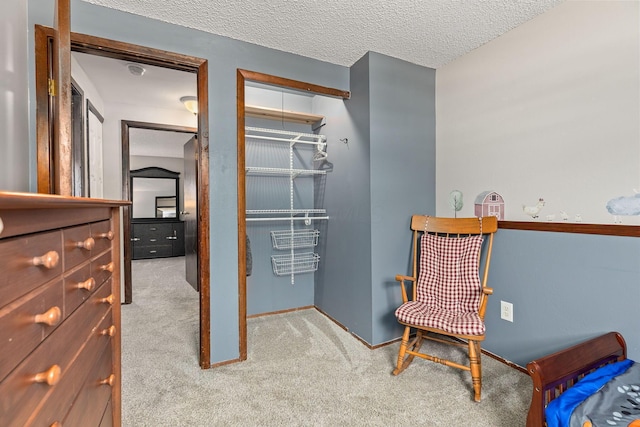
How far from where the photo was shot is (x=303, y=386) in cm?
178

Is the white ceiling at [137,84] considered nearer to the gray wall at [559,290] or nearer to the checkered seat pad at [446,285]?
the checkered seat pad at [446,285]

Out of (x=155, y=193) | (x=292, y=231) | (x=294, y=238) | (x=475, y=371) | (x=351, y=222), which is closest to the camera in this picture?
(x=475, y=371)

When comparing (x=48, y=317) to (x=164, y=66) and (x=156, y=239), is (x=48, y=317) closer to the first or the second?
(x=164, y=66)

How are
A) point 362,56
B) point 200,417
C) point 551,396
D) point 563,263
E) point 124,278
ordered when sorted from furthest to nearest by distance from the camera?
point 124,278 → point 362,56 → point 563,263 → point 200,417 → point 551,396

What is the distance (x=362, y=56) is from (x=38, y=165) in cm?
210

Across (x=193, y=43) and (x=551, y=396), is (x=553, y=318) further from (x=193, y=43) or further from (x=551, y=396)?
(x=193, y=43)

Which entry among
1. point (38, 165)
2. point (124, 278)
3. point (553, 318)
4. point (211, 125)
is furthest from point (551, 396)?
point (124, 278)

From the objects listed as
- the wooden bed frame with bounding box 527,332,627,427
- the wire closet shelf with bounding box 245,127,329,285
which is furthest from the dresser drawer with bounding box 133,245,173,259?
the wooden bed frame with bounding box 527,332,627,427

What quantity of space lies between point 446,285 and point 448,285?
0.01 metres

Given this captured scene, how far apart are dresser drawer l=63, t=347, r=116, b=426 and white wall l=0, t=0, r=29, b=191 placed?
93cm

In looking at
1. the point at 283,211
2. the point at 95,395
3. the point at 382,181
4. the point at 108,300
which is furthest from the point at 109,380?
the point at 382,181

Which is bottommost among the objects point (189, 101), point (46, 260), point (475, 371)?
point (475, 371)

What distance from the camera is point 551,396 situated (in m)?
1.20

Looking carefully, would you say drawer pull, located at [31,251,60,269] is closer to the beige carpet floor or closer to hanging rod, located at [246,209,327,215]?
the beige carpet floor
